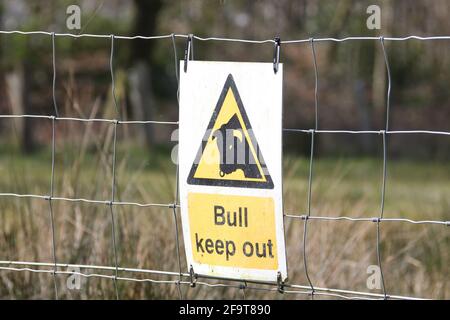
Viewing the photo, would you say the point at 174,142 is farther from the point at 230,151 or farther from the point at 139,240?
the point at 230,151

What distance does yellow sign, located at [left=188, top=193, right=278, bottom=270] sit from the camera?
10.3 feet

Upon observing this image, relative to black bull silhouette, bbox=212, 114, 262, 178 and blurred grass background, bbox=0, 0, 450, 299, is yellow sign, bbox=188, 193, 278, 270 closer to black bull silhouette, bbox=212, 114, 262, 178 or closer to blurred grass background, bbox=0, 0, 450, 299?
black bull silhouette, bbox=212, 114, 262, 178

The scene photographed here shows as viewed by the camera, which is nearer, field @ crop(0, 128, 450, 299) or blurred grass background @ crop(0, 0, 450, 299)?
field @ crop(0, 128, 450, 299)

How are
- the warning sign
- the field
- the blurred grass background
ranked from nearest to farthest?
the warning sign < the field < the blurred grass background

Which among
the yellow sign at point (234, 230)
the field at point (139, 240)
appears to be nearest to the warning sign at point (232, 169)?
the yellow sign at point (234, 230)

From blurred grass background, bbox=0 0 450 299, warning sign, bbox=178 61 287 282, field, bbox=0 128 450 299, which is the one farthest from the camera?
blurred grass background, bbox=0 0 450 299

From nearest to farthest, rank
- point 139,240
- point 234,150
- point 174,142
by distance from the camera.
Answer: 1. point 234,150
2. point 139,240
3. point 174,142

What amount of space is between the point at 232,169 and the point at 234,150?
0.20ft

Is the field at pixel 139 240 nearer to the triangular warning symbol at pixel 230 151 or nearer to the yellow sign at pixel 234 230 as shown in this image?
the yellow sign at pixel 234 230

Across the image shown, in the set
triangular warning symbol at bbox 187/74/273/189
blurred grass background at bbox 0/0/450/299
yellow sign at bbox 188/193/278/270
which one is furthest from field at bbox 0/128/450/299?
triangular warning symbol at bbox 187/74/273/189

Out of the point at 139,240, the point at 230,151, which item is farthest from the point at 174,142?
the point at 230,151

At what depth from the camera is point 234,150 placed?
3.15 m

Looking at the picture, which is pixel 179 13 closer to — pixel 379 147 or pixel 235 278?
pixel 379 147
